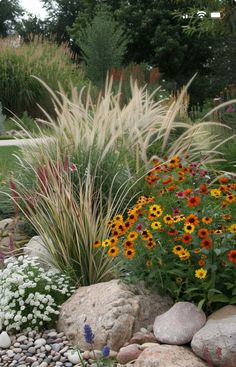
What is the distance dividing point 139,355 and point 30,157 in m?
2.84

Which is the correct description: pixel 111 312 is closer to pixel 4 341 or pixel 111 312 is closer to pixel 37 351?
pixel 37 351

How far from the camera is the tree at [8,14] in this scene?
139 ft

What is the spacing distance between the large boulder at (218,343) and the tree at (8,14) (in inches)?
1619

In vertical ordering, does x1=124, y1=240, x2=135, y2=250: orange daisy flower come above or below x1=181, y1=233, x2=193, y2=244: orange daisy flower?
below

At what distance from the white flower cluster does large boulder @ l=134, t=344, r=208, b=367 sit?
800mm

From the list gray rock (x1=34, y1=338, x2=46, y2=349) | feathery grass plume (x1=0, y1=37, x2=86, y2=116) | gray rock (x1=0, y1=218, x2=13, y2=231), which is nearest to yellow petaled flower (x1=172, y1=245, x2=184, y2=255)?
gray rock (x1=34, y1=338, x2=46, y2=349)

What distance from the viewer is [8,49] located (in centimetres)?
1747

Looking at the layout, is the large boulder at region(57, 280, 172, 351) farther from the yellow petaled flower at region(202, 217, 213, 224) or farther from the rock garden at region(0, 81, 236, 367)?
the yellow petaled flower at region(202, 217, 213, 224)

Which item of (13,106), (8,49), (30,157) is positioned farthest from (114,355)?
(8,49)

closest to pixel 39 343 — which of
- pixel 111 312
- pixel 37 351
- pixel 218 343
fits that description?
pixel 37 351

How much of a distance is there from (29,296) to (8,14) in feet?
137

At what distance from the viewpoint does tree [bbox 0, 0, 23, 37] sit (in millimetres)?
42250

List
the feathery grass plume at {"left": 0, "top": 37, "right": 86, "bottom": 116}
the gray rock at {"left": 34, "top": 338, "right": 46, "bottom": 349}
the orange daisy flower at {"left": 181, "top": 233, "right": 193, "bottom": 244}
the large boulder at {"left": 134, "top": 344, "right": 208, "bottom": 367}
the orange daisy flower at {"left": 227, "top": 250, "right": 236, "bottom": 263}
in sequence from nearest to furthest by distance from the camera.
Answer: the large boulder at {"left": 134, "top": 344, "right": 208, "bottom": 367} < the orange daisy flower at {"left": 227, "top": 250, "right": 236, "bottom": 263} < the orange daisy flower at {"left": 181, "top": 233, "right": 193, "bottom": 244} < the gray rock at {"left": 34, "top": 338, "right": 46, "bottom": 349} < the feathery grass plume at {"left": 0, "top": 37, "right": 86, "bottom": 116}

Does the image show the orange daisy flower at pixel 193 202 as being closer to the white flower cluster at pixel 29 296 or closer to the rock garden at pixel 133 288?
the rock garden at pixel 133 288
